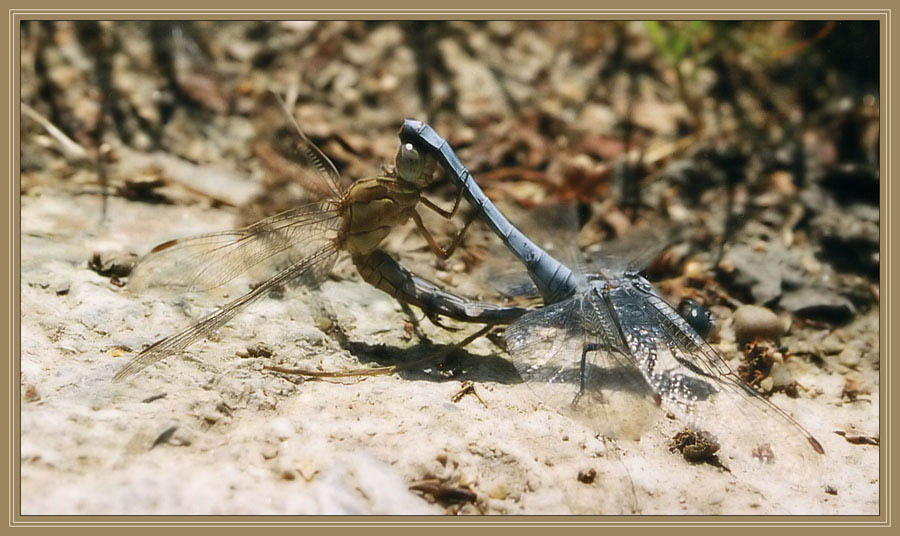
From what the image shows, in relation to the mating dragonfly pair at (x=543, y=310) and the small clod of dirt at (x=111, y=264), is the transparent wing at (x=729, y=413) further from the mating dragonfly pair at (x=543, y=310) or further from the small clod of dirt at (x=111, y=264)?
the small clod of dirt at (x=111, y=264)

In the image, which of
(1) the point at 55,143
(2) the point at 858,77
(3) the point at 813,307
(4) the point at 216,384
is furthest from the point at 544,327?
(2) the point at 858,77

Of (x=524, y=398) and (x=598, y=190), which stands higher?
(x=598, y=190)

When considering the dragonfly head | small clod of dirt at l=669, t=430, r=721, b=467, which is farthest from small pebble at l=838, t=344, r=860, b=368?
the dragonfly head

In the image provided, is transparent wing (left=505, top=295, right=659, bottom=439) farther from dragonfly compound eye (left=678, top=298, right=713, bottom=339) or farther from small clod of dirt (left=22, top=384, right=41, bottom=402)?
small clod of dirt (left=22, top=384, right=41, bottom=402)

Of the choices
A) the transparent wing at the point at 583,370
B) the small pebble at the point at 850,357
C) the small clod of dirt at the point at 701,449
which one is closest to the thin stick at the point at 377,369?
the transparent wing at the point at 583,370

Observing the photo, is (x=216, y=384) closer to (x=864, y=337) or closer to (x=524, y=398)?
(x=524, y=398)

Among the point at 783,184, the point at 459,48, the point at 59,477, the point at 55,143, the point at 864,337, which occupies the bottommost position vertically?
the point at 864,337
